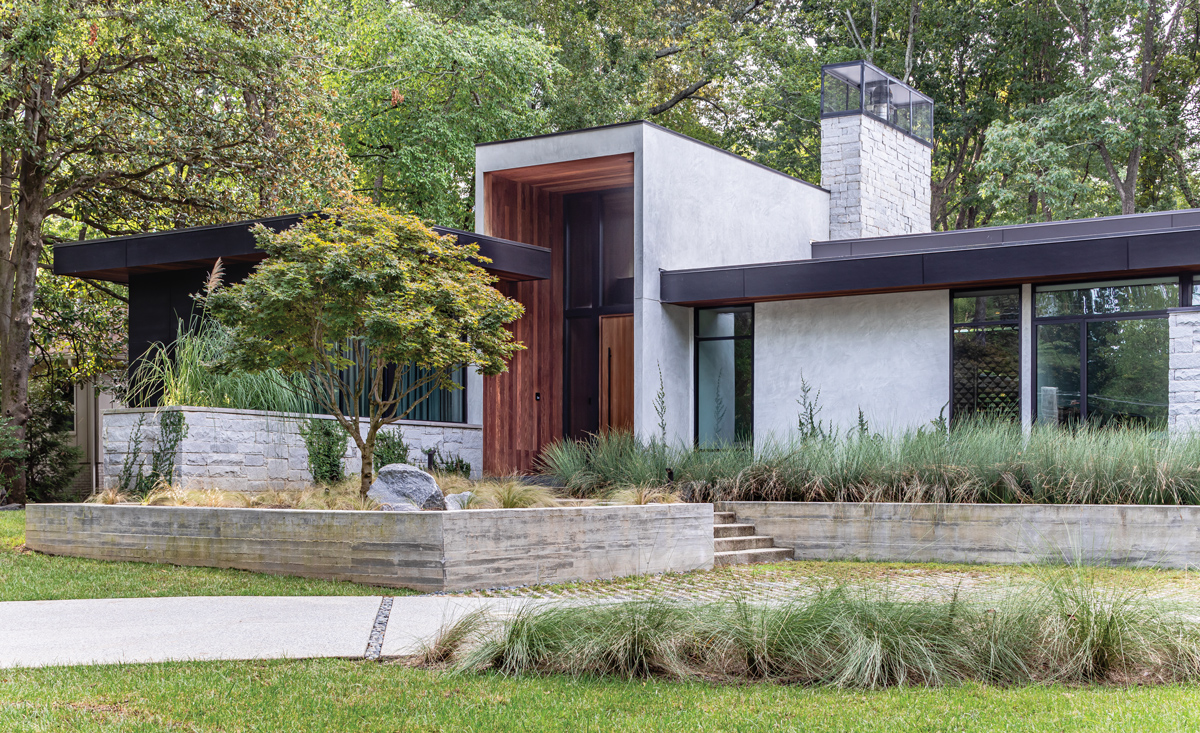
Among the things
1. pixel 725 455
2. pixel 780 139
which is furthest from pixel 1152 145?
pixel 725 455

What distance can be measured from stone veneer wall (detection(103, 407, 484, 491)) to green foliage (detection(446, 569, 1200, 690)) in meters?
6.55

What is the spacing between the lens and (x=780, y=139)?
2812cm

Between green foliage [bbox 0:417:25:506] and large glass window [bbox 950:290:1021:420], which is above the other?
large glass window [bbox 950:290:1021:420]

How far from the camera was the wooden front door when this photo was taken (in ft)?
55.1

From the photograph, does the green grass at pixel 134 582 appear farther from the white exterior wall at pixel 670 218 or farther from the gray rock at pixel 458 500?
the white exterior wall at pixel 670 218

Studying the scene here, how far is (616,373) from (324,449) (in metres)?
5.84

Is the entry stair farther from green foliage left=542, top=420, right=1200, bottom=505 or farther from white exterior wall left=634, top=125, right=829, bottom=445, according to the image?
white exterior wall left=634, top=125, right=829, bottom=445

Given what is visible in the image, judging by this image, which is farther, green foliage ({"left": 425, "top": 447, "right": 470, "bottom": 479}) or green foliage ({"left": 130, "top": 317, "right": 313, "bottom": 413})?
green foliage ({"left": 425, "top": 447, "right": 470, "bottom": 479})

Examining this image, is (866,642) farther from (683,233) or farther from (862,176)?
(862,176)

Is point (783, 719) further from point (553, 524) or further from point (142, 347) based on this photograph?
point (142, 347)

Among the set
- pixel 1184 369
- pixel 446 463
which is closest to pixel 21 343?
pixel 446 463

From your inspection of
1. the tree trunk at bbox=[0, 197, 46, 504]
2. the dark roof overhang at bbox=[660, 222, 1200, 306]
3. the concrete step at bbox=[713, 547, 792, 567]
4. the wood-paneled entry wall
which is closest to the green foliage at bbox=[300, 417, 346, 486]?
the wood-paneled entry wall

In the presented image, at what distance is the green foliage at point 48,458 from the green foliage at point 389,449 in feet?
23.2

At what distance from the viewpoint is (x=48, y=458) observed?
57.4 feet
